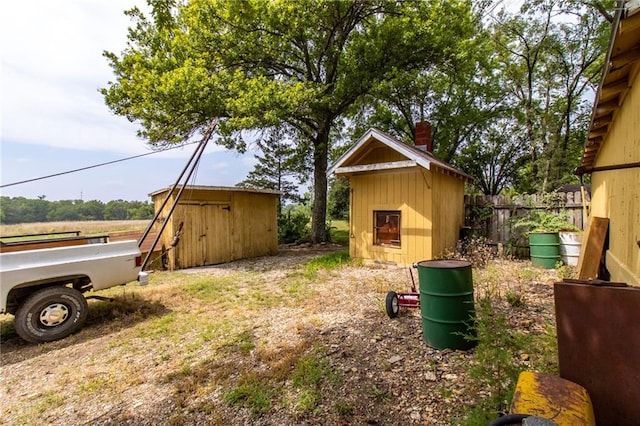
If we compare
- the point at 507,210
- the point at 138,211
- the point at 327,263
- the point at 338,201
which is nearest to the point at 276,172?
the point at 338,201

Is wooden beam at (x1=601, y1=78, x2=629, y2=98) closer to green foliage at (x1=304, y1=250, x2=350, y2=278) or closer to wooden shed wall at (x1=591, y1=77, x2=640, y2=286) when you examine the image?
wooden shed wall at (x1=591, y1=77, x2=640, y2=286)

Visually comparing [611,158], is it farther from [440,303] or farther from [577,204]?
[577,204]

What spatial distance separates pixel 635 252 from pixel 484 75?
1695 centimetres

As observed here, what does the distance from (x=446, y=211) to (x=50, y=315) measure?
891 cm

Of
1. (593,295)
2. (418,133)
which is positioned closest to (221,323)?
(593,295)

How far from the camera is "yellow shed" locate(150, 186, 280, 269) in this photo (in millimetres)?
9445

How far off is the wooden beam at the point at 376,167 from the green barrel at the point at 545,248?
3.39 meters

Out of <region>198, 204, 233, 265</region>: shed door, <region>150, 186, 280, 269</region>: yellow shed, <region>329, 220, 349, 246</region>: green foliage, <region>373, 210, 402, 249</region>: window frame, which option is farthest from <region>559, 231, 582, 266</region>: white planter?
<region>198, 204, 233, 265</region>: shed door

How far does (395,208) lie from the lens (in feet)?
27.7

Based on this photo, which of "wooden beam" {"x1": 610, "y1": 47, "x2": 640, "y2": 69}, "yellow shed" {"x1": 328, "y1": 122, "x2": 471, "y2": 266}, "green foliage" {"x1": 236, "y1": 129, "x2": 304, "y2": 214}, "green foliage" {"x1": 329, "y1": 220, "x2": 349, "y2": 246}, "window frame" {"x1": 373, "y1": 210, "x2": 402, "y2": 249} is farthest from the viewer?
"green foliage" {"x1": 236, "y1": 129, "x2": 304, "y2": 214}

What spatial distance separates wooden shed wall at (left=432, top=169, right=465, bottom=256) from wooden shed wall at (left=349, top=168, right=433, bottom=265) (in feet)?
0.90

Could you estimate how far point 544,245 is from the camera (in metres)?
7.12

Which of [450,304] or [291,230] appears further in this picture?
[291,230]

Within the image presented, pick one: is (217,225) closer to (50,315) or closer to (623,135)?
(50,315)
